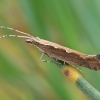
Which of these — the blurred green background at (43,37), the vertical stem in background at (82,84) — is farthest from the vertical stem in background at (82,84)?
the blurred green background at (43,37)

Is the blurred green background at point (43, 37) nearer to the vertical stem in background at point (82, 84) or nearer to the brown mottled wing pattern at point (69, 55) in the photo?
the brown mottled wing pattern at point (69, 55)

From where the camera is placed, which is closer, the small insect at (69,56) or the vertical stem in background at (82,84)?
the vertical stem in background at (82,84)

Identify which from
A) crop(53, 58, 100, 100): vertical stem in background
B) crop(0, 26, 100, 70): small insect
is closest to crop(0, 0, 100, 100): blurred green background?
crop(0, 26, 100, 70): small insect

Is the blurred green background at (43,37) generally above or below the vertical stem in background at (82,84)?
above

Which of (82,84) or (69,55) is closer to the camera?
(82,84)

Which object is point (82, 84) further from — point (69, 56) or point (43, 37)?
point (43, 37)

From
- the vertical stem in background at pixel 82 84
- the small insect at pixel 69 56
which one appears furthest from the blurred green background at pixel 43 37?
the vertical stem in background at pixel 82 84

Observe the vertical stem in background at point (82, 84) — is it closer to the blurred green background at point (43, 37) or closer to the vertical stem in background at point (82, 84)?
the vertical stem in background at point (82, 84)

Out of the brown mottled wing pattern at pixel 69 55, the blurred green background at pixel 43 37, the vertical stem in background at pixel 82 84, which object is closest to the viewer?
the vertical stem in background at pixel 82 84

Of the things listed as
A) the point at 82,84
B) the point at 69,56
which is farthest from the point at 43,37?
the point at 82,84

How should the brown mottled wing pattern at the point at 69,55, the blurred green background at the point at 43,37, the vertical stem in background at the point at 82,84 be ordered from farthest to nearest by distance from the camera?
1. the blurred green background at the point at 43,37
2. the brown mottled wing pattern at the point at 69,55
3. the vertical stem in background at the point at 82,84
